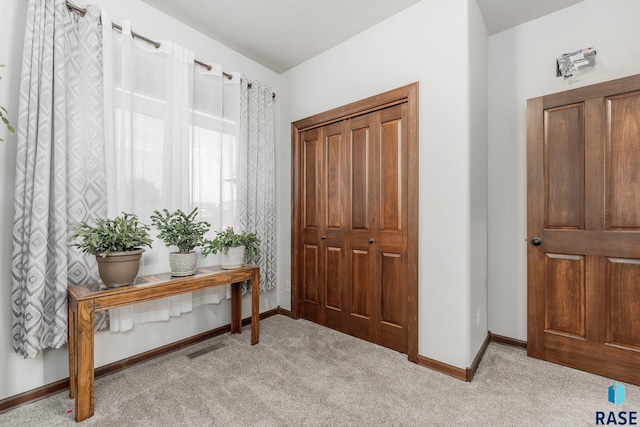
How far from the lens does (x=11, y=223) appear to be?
1.76m

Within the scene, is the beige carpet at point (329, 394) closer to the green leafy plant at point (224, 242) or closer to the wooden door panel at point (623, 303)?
the wooden door panel at point (623, 303)

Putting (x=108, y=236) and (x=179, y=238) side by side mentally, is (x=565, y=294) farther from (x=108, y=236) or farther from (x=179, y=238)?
(x=108, y=236)

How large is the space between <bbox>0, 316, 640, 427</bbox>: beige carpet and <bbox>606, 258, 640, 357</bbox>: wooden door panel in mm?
291

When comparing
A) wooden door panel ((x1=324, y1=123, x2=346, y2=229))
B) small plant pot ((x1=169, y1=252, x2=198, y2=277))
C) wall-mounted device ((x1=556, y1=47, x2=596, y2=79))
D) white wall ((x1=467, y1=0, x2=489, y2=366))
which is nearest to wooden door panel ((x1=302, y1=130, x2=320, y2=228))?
wooden door panel ((x1=324, y1=123, x2=346, y2=229))

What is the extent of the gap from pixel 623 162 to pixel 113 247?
336 centimetres

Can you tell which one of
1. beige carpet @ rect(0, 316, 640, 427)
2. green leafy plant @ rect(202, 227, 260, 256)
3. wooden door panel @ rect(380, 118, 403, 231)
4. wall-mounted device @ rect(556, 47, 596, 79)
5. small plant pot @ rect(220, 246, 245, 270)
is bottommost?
beige carpet @ rect(0, 316, 640, 427)

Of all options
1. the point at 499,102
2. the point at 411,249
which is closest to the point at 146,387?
the point at 411,249

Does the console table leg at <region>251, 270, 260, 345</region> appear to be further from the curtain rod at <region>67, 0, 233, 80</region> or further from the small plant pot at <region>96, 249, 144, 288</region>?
the curtain rod at <region>67, 0, 233, 80</region>

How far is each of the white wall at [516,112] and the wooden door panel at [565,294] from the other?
25 centimetres

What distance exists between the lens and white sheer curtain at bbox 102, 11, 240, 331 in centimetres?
210

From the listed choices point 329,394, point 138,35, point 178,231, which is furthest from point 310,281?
point 138,35

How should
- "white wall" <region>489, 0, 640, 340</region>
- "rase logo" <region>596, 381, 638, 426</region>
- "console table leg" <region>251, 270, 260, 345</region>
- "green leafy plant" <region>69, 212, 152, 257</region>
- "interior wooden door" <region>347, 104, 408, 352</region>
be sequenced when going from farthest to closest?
"console table leg" <region>251, 270, 260, 345</region>
"interior wooden door" <region>347, 104, 408, 352</region>
"white wall" <region>489, 0, 640, 340</region>
"green leafy plant" <region>69, 212, 152, 257</region>
"rase logo" <region>596, 381, 638, 426</region>

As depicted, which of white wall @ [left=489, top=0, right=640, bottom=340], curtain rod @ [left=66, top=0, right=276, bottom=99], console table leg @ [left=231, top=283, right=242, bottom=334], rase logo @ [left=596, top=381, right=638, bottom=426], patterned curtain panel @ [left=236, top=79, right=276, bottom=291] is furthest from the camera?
patterned curtain panel @ [left=236, top=79, right=276, bottom=291]

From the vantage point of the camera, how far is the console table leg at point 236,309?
2.79 meters
